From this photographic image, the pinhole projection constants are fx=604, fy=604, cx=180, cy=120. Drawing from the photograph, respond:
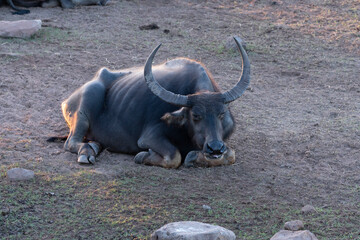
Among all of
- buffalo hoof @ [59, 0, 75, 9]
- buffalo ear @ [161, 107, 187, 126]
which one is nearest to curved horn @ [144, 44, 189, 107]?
buffalo ear @ [161, 107, 187, 126]

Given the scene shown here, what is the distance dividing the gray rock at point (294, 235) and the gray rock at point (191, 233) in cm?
37

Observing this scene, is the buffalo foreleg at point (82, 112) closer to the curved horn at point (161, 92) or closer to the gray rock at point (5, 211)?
the curved horn at point (161, 92)

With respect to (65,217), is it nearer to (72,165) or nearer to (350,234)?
(72,165)

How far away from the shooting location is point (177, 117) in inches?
247

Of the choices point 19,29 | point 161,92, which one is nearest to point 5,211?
point 161,92

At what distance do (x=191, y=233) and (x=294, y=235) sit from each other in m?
0.79

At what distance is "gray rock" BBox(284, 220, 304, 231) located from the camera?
4797 mm

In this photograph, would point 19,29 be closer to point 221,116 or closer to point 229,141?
point 229,141

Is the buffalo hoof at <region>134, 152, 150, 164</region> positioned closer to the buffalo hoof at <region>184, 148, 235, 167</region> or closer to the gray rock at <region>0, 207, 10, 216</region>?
the buffalo hoof at <region>184, 148, 235, 167</region>

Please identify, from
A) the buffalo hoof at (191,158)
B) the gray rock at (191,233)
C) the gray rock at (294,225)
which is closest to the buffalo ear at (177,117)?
the buffalo hoof at (191,158)

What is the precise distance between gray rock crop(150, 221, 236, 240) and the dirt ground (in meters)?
0.41

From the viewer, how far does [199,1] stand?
14344 millimetres

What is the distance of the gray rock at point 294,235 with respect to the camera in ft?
14.3

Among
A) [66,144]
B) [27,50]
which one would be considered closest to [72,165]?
[66,144]
